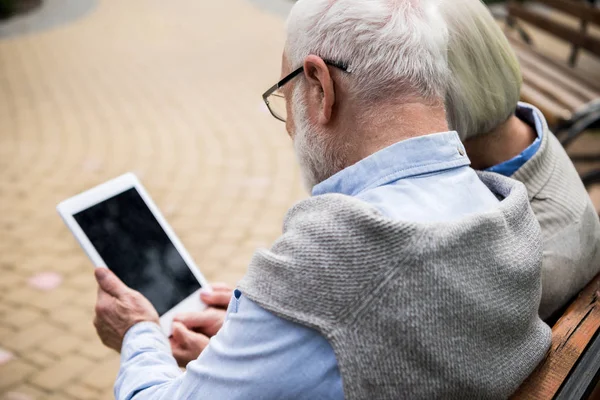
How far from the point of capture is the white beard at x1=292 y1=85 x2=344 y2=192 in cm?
149

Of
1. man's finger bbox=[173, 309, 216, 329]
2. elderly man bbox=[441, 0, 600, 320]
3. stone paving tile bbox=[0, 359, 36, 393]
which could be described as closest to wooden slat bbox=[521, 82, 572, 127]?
elderly man bbox=[441, 0, 600, 320]

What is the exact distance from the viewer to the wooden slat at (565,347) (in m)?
1.33

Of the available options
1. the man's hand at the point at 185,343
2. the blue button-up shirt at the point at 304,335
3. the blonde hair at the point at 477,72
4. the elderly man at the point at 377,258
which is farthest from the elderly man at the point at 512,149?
the man's hand at the point at 185,343

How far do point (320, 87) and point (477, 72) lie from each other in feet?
1.84

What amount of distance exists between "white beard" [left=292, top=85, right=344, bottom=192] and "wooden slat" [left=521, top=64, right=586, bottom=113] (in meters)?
2.86

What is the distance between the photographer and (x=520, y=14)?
18.2 feet

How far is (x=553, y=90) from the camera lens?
4.19 m

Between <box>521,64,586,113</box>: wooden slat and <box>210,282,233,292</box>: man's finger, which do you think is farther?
<box>521,64,586,113</box>: wooden slat

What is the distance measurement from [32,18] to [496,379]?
8.57m

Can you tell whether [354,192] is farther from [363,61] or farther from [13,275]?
[13,275]

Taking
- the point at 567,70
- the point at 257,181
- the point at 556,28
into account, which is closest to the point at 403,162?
the point at 257,181

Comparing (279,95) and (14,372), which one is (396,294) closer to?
(279,95)

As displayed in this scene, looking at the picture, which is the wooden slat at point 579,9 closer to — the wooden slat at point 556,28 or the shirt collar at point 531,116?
the wooden slat at point 556,28

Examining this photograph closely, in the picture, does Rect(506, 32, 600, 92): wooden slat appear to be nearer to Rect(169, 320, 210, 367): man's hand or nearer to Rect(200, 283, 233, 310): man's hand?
Rect(200, 283, 233, 310): man's hand
